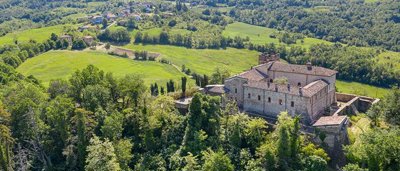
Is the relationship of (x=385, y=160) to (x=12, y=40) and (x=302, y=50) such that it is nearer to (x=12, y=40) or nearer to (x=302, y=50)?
(x=302, y=50)

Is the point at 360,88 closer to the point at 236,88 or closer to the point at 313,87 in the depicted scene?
the point at 313,87

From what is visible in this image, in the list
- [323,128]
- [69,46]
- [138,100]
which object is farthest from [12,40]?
[323,128]

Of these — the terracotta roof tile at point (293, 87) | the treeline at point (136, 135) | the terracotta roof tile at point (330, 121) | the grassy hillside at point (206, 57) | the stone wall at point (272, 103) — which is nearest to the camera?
the treeline at point (136, 135)

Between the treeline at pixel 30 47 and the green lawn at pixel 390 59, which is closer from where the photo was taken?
the green lawn at pixel 390 59

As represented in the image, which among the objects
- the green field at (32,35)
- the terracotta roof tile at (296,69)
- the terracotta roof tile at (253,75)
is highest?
the terracotta roof tile at (296,69)

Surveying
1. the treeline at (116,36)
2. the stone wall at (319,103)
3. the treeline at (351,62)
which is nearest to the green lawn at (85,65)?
the treeline at (116,36)

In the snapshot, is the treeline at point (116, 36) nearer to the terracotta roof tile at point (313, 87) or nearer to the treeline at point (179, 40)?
the treeline at point (179, 40)

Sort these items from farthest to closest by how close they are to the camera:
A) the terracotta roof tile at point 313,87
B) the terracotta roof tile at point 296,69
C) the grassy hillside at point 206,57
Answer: the grassy hillside at point 206,57
the terracotta roof tile at point 296,69
the terracotta roof tile at point 313,87
